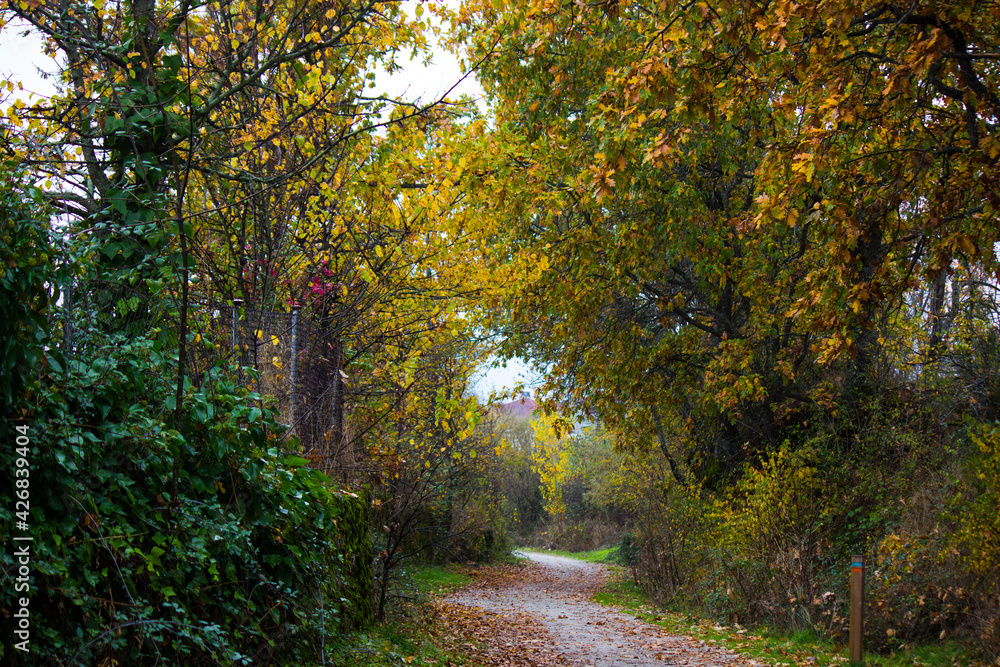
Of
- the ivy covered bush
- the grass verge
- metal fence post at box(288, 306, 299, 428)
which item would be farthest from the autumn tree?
the grass verge

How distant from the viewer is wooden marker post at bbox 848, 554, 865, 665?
7004mm

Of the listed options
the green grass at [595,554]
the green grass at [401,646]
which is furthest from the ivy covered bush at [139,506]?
the green grass at [595,554]

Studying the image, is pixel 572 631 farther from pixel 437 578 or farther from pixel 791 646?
pixel 437 578

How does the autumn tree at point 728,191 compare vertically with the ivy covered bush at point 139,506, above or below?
above

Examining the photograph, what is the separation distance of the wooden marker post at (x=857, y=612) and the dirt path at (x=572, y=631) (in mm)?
1122

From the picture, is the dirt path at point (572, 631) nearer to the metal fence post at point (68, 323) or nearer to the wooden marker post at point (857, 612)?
the wooden marker post at point (857, 612)

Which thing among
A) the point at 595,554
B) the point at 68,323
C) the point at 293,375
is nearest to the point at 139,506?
the point at 68,323

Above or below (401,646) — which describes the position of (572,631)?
below

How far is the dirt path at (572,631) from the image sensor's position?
7.81 metres

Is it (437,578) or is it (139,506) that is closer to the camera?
(139,506)

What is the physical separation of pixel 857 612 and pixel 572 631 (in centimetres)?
433

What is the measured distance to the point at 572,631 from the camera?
32.8ft

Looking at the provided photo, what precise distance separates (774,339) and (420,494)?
22.1 feet

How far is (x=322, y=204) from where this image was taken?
6.73 metres
